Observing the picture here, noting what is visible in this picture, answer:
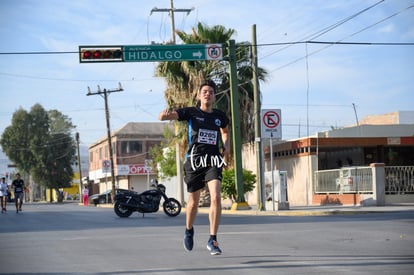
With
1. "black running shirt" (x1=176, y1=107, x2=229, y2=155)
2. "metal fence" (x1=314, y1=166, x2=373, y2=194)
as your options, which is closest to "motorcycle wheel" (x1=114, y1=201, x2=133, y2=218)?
"metal fence" (x1=314, y1=166, x2=373, y2=194)

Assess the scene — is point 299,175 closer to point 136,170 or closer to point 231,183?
point 231,183

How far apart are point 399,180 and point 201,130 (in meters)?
20.6

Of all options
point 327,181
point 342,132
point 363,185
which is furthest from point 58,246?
point 342,132

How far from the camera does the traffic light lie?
74.6ft

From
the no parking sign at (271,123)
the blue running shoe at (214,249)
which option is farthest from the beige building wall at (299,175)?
the blue running shoe at (214,249)

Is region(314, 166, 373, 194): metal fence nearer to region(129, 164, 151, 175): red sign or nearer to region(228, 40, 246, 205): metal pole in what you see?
region(228, 40, 246, 205): metal pole

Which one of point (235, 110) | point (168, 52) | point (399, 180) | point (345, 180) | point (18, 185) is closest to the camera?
point (168, 52)

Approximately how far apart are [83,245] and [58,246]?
0.39 metres

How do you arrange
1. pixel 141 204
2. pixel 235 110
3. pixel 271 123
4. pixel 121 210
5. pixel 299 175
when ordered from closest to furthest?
pixel 141 204 → pixel 121 210 → pixel 271 123 → pixel 235 110 → pixel 299 175

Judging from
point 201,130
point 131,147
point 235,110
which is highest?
point 235,110

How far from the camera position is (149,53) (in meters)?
23.3

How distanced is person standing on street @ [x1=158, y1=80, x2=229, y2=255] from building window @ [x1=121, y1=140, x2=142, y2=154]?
63.1m

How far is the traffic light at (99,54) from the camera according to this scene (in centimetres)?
2273

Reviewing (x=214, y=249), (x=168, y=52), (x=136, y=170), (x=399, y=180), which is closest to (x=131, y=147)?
(x=136, y=170)
